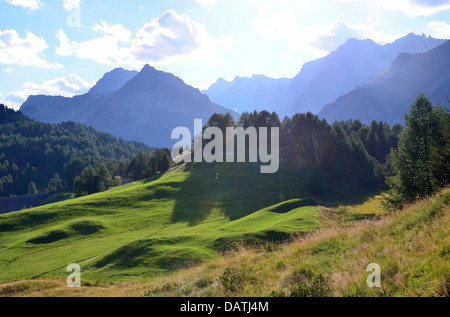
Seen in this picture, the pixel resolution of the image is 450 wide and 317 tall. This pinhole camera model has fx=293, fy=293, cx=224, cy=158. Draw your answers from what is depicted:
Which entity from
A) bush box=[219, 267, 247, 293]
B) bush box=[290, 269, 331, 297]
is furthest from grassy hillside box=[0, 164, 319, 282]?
bush box=[290, 269, 331, 297]

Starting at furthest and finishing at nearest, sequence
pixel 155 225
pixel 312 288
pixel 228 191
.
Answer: pixel 228 191
pixel 155 225
pixel 312 288

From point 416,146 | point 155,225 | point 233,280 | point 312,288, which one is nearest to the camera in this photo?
point 312,288

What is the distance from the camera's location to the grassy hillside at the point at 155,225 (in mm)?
25719

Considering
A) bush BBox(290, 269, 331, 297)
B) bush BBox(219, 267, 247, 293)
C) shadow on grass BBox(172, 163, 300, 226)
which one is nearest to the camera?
bush BBox(290, 269, 331, 297)

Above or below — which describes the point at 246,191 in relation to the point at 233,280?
below

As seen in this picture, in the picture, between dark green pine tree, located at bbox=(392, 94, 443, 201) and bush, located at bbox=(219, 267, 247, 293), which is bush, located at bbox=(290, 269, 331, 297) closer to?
bush, located at bbox=(219, 267, 247, 293)

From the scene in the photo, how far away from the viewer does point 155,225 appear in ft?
154

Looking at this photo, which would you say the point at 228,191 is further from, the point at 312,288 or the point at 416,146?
the point at 312,288

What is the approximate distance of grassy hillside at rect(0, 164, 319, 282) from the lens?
25719mm

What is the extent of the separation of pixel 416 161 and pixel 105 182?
96.1m

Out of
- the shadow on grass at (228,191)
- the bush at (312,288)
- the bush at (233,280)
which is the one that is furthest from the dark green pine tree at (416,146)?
the bush at (233,280)

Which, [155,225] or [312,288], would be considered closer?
[312,288]

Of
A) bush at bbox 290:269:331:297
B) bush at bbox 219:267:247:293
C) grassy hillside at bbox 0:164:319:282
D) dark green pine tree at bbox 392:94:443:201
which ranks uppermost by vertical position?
dark green pine tree at bbox 392:94:443:201

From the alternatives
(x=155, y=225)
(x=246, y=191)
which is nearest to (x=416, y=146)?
(x=246, y=191)
